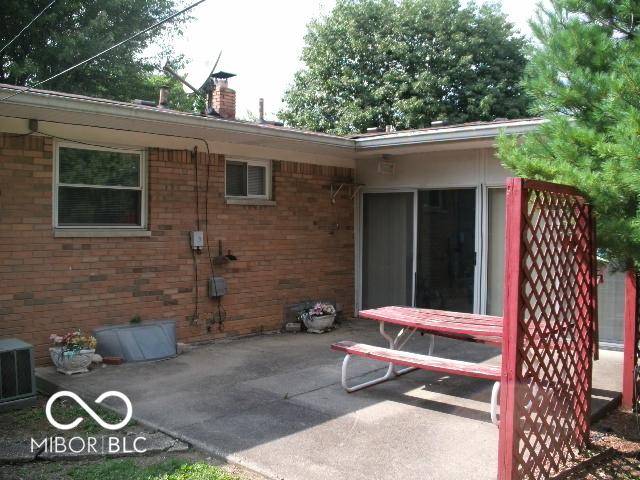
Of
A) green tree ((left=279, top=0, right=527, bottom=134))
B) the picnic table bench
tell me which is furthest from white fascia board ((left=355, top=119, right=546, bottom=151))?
green tree ((left=279, top=0, right=527, bottom=134))

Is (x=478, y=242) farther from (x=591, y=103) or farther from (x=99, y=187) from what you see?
(x=99, y=187)

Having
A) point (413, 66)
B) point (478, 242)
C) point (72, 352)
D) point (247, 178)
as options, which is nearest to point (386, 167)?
point (478, 242)

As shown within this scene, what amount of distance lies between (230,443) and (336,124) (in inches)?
741

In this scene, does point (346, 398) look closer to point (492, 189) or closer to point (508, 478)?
point (508, 478)

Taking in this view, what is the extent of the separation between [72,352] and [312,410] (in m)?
2.87

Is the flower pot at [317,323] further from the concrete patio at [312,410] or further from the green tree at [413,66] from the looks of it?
the green tree at [413,66]

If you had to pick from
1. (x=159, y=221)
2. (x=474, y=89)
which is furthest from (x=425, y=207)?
(x=474, y=89)

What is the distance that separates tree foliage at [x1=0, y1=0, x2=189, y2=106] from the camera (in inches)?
649

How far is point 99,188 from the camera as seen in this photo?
25.2 feet

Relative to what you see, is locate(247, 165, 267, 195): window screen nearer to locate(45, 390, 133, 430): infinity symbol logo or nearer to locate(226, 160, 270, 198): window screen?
locate(226, 160, 270, 198): window screen

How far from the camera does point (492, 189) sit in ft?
30.2

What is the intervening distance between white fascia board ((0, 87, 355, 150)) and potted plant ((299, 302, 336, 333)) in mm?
2572

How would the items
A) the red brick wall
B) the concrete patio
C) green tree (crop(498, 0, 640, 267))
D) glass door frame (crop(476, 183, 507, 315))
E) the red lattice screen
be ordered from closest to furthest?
the red lattice screen < green tree (crop(498, 0, 640, 267)) < the concrete patio < the red brick wall < glass door frame (crop(476, 183, 507, 315))

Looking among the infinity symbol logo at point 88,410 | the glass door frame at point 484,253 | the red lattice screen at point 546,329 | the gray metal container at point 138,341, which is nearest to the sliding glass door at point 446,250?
the glass door frame at point 484,253
